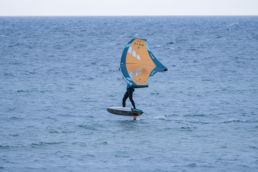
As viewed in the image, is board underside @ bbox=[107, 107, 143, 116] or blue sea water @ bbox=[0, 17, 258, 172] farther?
board underside @ bbox=[107, 107, 143, 116]

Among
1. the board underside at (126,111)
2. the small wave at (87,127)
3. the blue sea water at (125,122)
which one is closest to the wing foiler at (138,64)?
the board underside at (126,111)

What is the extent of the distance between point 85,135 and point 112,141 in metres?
1.84

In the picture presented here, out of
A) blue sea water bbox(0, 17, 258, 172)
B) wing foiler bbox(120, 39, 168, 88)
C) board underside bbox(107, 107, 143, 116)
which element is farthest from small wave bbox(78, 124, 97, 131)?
wing foiler bbox(120, 39, 168, 88)

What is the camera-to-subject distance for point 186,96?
35.9m

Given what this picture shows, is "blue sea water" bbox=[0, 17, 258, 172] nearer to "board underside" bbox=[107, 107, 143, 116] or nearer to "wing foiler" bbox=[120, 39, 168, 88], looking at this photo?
"board underside" bbox=[107, 107, 143, 116]

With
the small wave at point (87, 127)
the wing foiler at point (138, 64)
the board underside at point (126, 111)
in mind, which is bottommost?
the small wave at point (87, 127)

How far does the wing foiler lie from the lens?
2611cm

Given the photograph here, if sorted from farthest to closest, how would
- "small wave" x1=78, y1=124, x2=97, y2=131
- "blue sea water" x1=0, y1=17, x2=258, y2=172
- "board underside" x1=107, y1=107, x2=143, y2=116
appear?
1. "board underside" x1=107, y1=107, x2=143, y2=116
2. "small wave" x1=78, y1=124, x2=97, y2=131
3. "blue sea water" x1=0, y1=17, x2=258, y2=172

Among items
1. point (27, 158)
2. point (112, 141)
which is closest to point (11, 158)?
point (27, 158)

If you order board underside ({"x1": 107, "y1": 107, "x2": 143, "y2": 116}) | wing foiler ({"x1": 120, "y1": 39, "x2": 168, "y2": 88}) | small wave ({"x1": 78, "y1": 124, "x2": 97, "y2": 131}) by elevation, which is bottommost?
small wave ({"x1": 78, "y1": 124, "x2": 97, "y2": 131})

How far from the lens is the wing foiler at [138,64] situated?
26109 mm

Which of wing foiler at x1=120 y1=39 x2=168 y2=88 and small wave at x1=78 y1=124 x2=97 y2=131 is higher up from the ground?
wing foiler at x1=120 y1=39 x2=168 y2=88

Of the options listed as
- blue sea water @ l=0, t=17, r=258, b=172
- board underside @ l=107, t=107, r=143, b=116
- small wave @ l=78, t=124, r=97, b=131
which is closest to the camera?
blue sea water @ l=0, t=17, r=258, b=172

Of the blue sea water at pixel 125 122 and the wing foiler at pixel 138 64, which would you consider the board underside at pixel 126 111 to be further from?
the wing foiler at pixel 138 64
